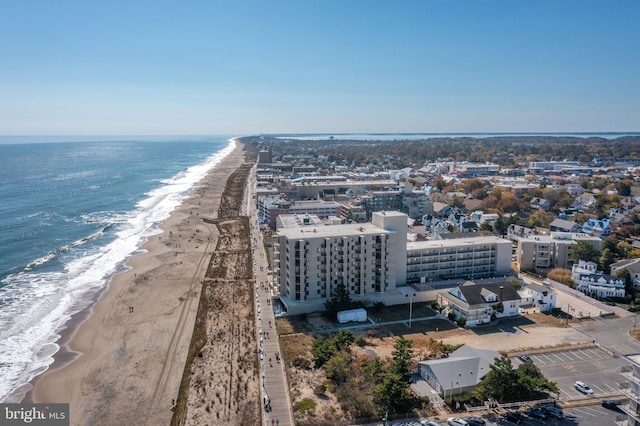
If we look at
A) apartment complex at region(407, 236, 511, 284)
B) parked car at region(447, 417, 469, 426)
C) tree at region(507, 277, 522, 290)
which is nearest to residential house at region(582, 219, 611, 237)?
apartment complex at region(407, 236, 511, 284)

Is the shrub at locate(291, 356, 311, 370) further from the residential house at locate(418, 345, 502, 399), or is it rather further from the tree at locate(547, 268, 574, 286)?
the tree at locate(547, 268, 574, 286)

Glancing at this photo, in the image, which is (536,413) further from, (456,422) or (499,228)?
(499,228)

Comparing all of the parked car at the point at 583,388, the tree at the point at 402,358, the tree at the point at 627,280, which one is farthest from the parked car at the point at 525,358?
the tree at the point at 627,280

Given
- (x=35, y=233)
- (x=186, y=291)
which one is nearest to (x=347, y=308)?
(x=186, y=291)

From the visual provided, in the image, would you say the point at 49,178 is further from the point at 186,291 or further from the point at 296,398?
the point at 296,398

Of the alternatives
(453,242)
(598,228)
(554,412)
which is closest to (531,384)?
(554,412)
